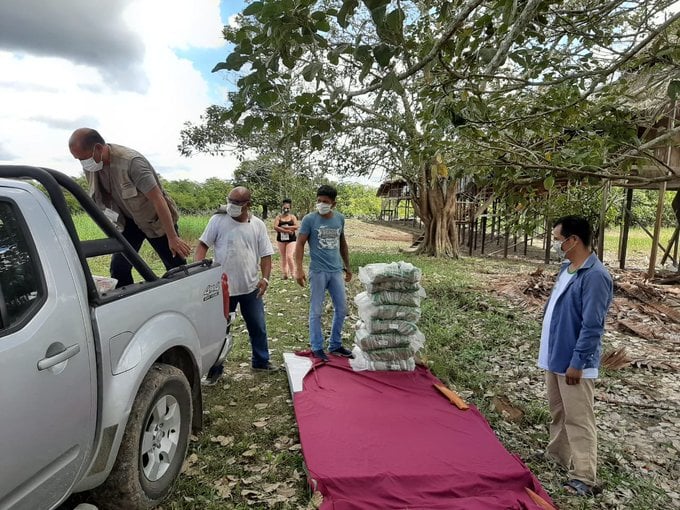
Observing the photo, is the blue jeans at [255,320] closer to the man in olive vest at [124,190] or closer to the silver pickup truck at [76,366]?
the man in olive vest at [124,190]

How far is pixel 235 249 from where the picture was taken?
4.58 meters

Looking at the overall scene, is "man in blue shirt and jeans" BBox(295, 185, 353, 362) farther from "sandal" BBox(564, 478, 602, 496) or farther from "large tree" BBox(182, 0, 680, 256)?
"sandal" BBox(564, 478, 602, 496)

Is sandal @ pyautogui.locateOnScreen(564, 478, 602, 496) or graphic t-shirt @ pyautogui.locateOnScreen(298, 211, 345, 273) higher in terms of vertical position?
graphic t-shirt @ pyautogui.locateOnScreen(298, 211, 345, 273)

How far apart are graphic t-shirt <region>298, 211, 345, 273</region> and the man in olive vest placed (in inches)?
64.1

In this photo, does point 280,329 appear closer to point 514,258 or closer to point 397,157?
point 397,157

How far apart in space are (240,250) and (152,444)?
89.4 inches

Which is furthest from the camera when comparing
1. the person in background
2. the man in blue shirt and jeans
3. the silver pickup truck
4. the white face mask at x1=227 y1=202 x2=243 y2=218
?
the person in background

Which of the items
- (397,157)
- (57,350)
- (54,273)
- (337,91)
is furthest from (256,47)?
(397,157)

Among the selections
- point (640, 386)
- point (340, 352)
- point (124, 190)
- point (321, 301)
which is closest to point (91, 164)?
point (124, 190)

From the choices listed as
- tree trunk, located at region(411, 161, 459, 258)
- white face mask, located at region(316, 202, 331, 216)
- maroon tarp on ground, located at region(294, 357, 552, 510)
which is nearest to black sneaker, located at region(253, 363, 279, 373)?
maroon tarp on ground, located at region(294, 357, 552, 510)

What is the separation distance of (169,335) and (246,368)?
2.60m

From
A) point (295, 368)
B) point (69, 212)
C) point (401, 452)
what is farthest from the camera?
point (295, 368)

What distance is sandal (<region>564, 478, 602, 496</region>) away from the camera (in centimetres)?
308

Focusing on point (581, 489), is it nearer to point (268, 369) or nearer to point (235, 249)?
point (268, 369)
